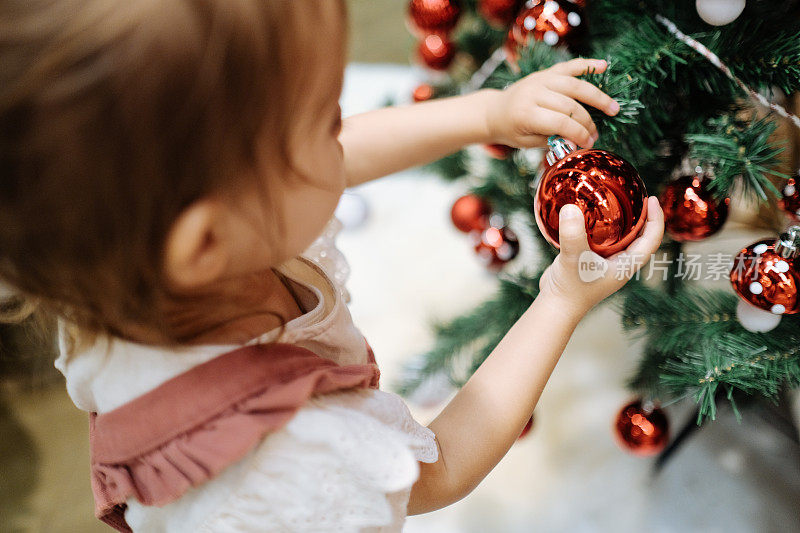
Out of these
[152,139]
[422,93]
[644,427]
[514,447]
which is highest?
[152,139]

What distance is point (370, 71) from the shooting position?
4.65ft

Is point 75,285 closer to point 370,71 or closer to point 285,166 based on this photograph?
point 285,166

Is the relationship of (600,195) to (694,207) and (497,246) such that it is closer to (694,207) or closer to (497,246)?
(694,207)

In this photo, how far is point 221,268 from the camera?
37 cm

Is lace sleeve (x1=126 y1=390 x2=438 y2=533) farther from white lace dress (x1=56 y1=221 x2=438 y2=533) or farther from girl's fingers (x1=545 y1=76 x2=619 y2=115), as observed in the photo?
girl's fingers (x1=545 y1=76 x2=619 y2=115)

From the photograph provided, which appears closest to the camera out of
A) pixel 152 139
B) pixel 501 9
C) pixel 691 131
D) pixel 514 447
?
pixel 152 139

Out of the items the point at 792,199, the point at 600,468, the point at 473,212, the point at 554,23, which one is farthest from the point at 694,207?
the point at 600,468

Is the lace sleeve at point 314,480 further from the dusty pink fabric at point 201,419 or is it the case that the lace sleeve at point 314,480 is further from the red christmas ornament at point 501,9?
the red christmas ornament at point 501,9

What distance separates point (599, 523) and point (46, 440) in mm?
842

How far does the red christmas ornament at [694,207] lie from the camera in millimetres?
509

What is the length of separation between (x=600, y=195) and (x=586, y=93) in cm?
9

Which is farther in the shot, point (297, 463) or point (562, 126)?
point (562, 126)

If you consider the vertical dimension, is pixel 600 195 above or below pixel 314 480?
above

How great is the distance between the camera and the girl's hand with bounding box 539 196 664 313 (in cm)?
45
